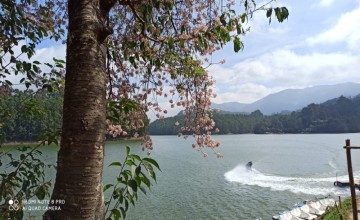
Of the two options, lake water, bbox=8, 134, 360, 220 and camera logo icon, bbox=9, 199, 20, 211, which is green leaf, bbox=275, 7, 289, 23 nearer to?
camera logo icon, bbox=9, 199, 20, 211

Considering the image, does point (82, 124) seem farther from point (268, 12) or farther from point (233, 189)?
point (233, 189)

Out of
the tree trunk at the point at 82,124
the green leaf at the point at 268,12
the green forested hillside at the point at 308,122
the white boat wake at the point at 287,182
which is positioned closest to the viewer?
the tree trunk at the point at 82,124

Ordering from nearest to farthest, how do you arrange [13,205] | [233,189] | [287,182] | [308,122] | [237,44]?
[237,44] → [13,205] → [233,189] → [287,182] → [308,122]

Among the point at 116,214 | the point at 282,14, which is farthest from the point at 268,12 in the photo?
the point at 116,214

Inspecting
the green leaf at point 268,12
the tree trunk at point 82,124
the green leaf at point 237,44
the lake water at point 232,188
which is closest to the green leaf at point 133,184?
the tree trunk at point 82,124

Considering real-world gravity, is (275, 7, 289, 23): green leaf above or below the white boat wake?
above

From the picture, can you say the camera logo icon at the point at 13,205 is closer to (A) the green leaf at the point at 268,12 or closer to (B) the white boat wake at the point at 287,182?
(A) the green leaf at the point at 268,12

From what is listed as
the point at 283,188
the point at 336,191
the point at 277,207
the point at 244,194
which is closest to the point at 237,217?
the point at 277,207

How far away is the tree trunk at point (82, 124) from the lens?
4.53 ft

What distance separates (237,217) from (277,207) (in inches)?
167

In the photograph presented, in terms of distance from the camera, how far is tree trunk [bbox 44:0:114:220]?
4.53 feet

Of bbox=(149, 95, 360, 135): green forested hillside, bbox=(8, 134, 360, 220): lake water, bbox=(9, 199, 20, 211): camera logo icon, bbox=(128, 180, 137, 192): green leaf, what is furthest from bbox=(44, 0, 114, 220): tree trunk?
bbox=(149, 95, 360, 135): green forested hillside

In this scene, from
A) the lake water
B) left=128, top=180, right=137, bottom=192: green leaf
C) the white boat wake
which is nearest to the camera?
left=128, top=180, right=137, bottom=192: green leaf

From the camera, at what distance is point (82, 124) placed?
1426 millimetres
